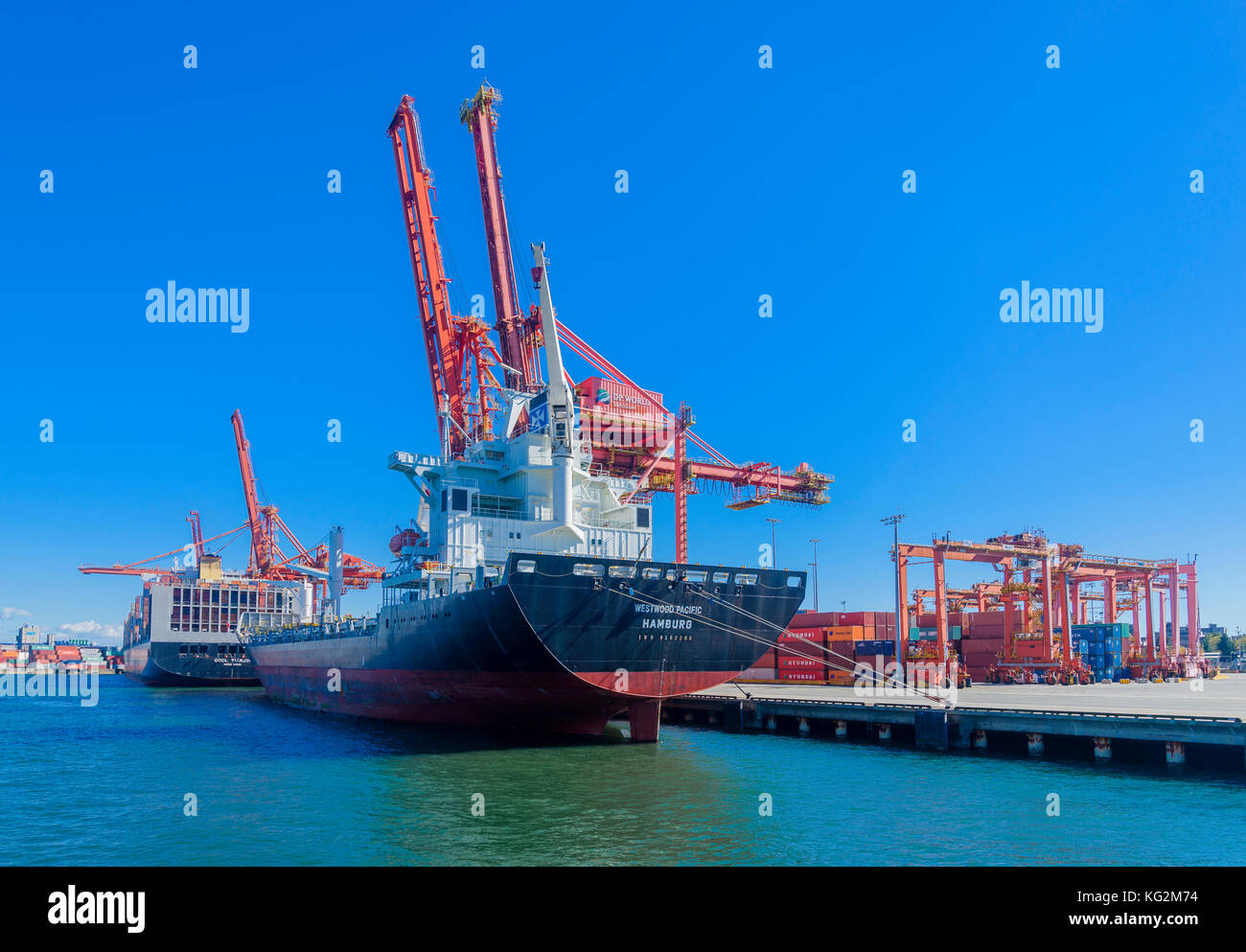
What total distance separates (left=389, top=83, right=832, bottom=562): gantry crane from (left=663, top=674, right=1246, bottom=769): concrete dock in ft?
26.2

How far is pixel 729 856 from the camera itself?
14648 millimetres

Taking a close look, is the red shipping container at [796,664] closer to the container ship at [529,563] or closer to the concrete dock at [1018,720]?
the concrete dock at [1018,720]

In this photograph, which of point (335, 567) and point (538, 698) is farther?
point (335, 567)

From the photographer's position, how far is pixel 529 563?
2470 centimetres

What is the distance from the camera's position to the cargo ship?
7094 centimetres

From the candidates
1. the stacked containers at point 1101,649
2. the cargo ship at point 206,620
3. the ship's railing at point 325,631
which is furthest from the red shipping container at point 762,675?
the cargo ship at point 206,620

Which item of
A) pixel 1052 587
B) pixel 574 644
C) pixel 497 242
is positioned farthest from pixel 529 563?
pixel 1052 587

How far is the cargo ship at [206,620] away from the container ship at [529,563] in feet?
84.2

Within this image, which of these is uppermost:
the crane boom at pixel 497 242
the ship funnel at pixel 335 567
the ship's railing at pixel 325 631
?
the crane boom at pixel 497 242

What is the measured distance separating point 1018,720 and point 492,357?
27827mm

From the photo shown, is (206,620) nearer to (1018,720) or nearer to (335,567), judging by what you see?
(335,567)

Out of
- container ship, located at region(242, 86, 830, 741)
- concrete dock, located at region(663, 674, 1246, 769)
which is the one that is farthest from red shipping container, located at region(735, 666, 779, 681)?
container ship, located at region(242, 86, 830, 741)

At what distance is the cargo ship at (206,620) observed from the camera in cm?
7094
